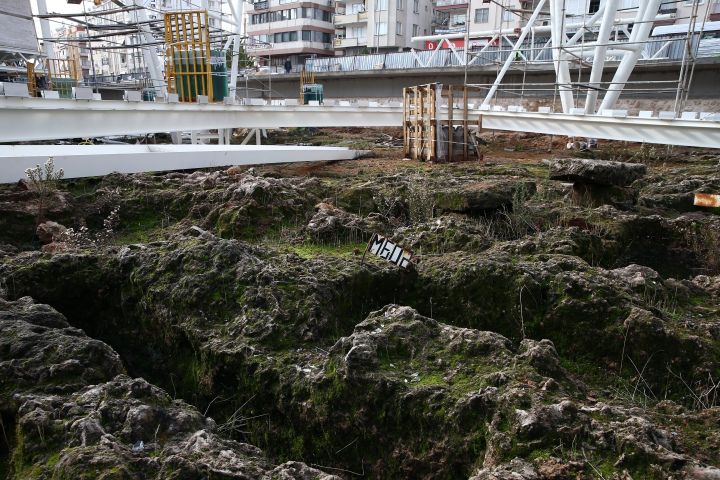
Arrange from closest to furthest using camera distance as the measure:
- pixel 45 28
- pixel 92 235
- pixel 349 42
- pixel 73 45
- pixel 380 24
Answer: pixel 92 235, pixel 73 45, pixel 45 28, pixel 380 24, pixel 349 42

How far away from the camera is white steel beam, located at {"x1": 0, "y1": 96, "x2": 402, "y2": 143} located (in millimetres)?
8680

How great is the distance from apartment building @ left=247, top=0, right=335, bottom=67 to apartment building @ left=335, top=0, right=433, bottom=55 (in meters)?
1.46

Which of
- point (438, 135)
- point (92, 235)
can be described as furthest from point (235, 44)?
point (92, 235)

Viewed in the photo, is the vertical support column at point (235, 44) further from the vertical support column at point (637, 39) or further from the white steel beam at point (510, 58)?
the vertical support column at point (637, 39)

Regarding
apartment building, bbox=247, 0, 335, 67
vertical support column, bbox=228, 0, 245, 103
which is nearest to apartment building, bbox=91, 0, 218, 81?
vertical support column, bbox=228, 0, 245, 103

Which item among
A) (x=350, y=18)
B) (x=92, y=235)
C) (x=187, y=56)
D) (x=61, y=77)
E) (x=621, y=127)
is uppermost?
(x=350, y=18)

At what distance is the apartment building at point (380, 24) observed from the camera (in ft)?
150

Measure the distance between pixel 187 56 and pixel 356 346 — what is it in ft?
39.9

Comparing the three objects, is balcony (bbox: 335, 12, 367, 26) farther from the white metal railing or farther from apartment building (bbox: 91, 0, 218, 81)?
apartment building (bbox: 91, 0, 218, 81)

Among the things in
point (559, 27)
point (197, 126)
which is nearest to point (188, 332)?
point (197, 126)

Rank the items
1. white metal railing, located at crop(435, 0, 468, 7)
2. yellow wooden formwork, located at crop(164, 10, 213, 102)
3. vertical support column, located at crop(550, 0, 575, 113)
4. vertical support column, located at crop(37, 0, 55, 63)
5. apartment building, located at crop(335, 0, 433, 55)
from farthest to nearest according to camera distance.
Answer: white metal railing, located at crop(435, 0, 468, 7) < apartment building, located at crop(335, 0, 433, 55) < vertical support column, located at crop(37, 0, 55, 63) < vertical support column, located at crop(550, 0, 575, 113) < yellow wooden formwork, located at crop(164, 10, 213, 102)

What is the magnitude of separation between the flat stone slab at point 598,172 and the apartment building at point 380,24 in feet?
130

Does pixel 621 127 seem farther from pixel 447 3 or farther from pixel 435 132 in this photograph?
pixel 447 3

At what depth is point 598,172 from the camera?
7.12 m
